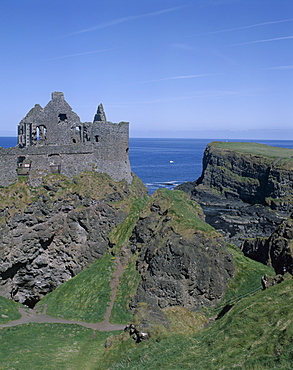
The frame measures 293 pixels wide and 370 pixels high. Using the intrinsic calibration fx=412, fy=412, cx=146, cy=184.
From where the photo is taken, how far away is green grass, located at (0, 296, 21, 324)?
107 ft

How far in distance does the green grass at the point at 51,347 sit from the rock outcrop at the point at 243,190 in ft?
148

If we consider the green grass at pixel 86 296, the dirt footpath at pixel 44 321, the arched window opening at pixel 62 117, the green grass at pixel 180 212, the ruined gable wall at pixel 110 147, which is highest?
the arched window opening at pixel 62 117

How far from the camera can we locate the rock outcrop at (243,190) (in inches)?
3337

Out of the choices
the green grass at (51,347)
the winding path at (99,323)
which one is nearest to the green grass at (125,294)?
the winding path at (99,323)

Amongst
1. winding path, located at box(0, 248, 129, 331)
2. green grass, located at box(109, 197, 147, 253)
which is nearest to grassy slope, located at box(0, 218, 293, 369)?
winding path, located at box(0, 248, 129, 331)

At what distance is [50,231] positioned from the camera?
4181 cm

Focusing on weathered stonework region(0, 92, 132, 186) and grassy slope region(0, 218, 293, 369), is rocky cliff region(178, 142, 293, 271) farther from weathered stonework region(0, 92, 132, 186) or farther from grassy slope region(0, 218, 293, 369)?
grassy slope region(0, 218, 293, 369)

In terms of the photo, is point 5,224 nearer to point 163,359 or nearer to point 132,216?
point 132,216

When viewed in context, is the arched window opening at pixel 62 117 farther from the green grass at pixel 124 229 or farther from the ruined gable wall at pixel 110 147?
→ the green grass at pixel 124 229

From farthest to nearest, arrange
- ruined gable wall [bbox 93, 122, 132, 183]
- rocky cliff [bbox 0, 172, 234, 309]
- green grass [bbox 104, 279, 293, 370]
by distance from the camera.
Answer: ruined gable wall [bbox 93, 122, 132, 183] → rocky cliff [bbox 0, 172, 234, 309] → green grass [bbox 104, 279, 293, 370]

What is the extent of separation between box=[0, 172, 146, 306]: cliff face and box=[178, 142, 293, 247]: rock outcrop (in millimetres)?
34351

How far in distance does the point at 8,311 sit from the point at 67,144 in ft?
63.7

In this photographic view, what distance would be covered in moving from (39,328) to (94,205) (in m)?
15.4

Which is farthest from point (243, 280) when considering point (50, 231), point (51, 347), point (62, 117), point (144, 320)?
point (62, 117)
